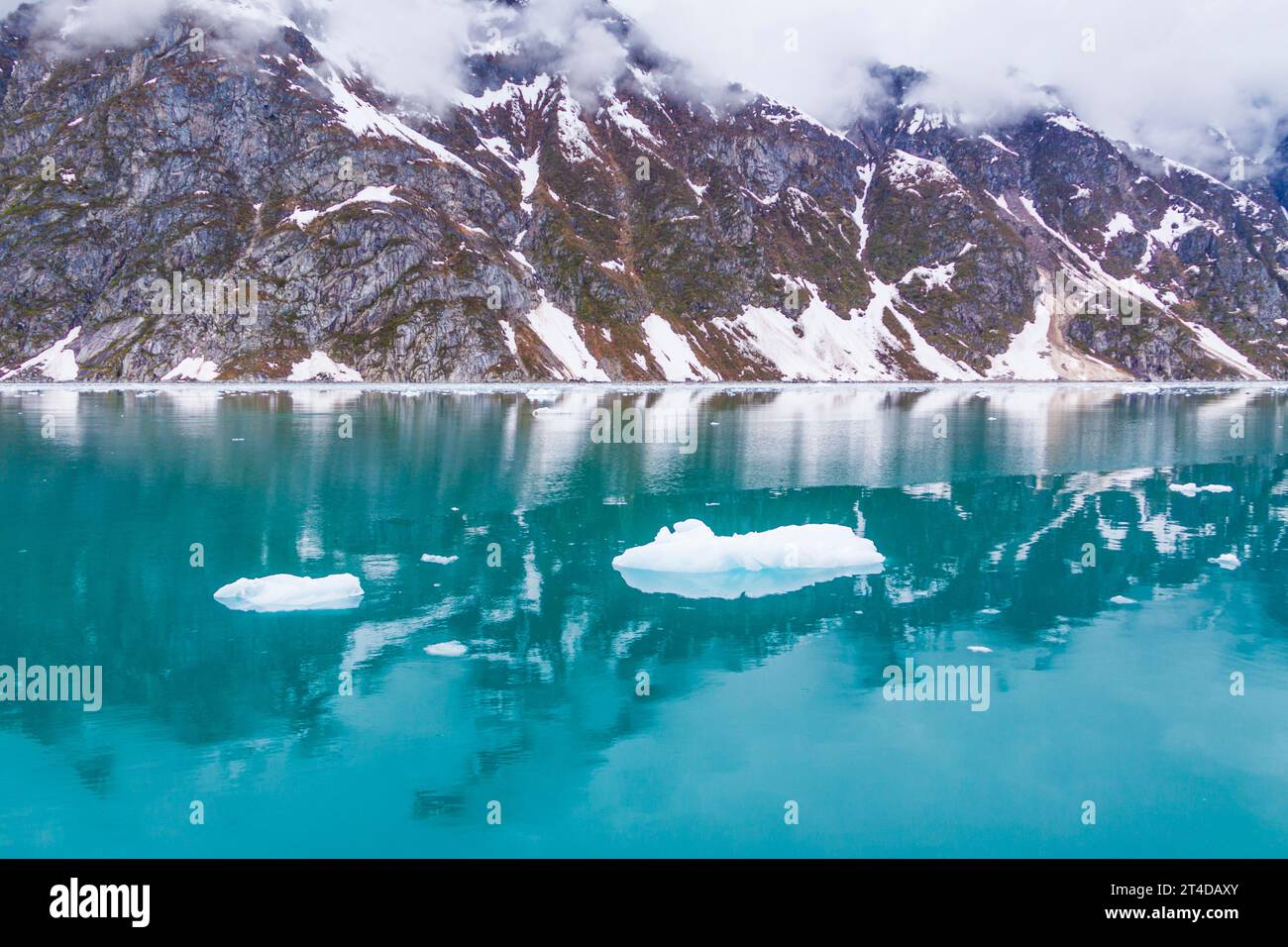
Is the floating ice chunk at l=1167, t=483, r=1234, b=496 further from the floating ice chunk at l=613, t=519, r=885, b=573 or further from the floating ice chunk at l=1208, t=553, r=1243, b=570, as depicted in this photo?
the floating ice chunk at l=613, t=519, r=885, b=573

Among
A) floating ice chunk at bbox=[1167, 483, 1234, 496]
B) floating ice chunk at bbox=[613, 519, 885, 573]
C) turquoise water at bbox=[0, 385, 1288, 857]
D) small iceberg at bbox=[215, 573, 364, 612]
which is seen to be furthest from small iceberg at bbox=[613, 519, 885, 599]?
floating ice chunk at bbox=[1167, 483, 1234, 496]

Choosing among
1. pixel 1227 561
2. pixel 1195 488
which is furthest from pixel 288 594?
pixel 1195 488

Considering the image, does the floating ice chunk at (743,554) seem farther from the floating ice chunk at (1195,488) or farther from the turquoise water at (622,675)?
the floating ice chunk at (1195,488)

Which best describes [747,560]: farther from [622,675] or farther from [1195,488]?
[1195,488]

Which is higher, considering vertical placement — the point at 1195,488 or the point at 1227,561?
the point at 1195,488
